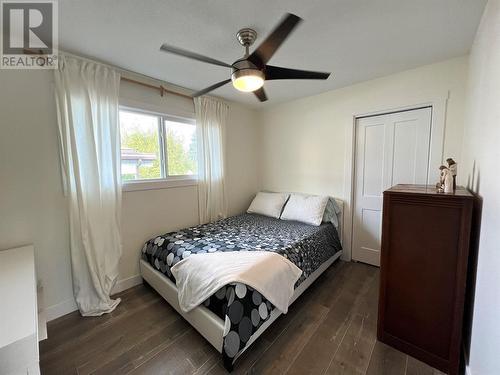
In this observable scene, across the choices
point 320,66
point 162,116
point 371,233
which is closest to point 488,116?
point 320,66

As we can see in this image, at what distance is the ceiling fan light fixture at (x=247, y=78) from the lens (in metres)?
1.45

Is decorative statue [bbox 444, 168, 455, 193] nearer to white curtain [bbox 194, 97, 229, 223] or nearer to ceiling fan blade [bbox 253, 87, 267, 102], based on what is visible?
ceiling fan blade [bbox 253, 87, 267, 102]

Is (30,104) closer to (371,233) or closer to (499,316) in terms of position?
(499,316)

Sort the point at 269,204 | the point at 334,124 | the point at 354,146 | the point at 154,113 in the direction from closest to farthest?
1. the point at 154,113
2. the point at 354,146
3. the point at 334,124
4. the point at 269,204

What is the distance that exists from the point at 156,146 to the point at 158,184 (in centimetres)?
47

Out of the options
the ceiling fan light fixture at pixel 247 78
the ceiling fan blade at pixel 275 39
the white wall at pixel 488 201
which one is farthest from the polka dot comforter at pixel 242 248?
the ceiling fan blade at pixel 275 39

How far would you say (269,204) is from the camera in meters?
3.27

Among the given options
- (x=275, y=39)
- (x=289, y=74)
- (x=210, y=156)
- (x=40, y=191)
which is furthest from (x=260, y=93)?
(x=40, y=191)

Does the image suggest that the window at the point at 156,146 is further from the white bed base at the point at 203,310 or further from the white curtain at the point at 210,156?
the white bed base at the point at 203,310

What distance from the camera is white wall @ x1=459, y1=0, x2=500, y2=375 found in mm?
915

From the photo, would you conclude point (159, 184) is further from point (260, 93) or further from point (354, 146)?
point (354, 146)

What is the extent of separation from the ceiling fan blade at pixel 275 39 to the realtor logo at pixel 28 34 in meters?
1.31

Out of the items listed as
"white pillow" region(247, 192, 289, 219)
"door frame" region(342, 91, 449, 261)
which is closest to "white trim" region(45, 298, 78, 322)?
"white pillow" region(247, 192, 289, 219)

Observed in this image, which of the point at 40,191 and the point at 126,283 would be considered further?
the point at 126,283
